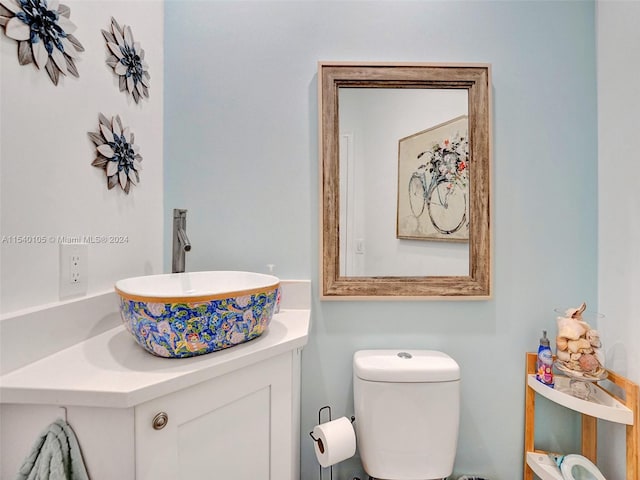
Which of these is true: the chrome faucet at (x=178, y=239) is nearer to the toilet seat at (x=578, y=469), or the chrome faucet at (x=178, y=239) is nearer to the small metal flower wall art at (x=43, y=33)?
the small metal flower wall art at (x=43, y=33)

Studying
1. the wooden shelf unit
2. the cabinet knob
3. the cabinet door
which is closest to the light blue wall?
the wooden shelf unit

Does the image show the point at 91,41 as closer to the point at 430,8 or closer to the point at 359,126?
the point at 359,126

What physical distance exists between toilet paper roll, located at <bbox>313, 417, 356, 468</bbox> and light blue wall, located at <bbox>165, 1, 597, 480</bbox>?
0.63ft

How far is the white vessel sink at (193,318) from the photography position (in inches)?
27.4

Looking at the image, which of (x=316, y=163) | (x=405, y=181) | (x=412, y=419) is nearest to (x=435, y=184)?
(x=405, y=181)

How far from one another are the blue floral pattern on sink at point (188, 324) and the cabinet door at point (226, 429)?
0.28ft

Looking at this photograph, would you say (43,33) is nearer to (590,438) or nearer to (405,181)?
(405,181)

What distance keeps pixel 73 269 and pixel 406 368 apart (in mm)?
993

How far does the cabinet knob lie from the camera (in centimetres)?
65

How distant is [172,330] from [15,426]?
1.08ft

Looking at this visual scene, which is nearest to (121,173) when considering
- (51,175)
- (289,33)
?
(51,175)

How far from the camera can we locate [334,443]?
103 cm

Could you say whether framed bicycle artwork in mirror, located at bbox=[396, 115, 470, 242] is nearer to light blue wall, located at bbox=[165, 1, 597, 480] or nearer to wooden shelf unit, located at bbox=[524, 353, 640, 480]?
light blue wall, located at bbox=[165, 1, 597, 480]

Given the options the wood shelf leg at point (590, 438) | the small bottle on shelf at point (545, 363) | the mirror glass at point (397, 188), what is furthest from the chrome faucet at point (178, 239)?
the wood shelf leg at point (590, 438)
